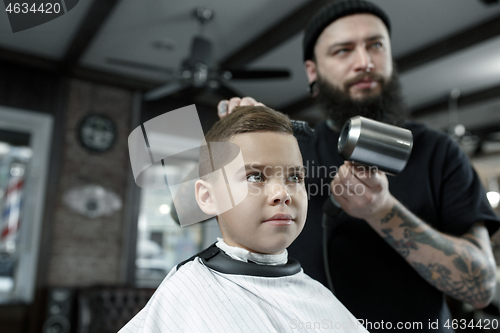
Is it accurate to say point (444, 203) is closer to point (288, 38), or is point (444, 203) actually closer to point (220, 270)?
point (220, 270)

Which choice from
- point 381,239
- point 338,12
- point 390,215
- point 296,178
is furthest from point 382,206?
point 338,12

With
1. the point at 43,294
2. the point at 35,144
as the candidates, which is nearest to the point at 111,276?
the point at 43,294

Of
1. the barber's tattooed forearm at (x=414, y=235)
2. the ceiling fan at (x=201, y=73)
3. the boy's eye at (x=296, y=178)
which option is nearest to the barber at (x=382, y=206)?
the barber's tattooed forearm at (x=414, y=235)

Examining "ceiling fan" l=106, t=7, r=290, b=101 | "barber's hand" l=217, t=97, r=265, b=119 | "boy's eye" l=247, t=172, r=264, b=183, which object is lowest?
"boy's eye" l=247, t=172, r=264, b=183

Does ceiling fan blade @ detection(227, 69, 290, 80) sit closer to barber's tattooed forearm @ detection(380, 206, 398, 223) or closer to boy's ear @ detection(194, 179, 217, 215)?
barber's tattooed forearm @ detection(380, 206, 398, 223)

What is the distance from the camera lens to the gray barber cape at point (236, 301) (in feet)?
1.79

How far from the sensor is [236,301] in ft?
1.92

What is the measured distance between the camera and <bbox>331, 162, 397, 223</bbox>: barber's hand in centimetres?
69

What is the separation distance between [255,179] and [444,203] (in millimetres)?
697

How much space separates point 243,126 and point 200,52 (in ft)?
8.93

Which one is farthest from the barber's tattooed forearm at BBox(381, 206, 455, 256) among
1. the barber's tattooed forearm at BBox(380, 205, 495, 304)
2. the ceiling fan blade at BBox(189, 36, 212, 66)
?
the ceiling fan blade at BBox(189, 36, 212, 66)

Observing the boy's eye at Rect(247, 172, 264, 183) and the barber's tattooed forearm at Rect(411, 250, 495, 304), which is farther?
the barber's tattooed forearm at Rect(411, 250, 495, 304)

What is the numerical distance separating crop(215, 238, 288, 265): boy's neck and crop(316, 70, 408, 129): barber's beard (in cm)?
35

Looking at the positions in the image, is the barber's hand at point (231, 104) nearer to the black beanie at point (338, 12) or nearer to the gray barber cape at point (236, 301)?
the gray barber cape at point (236, 301)
